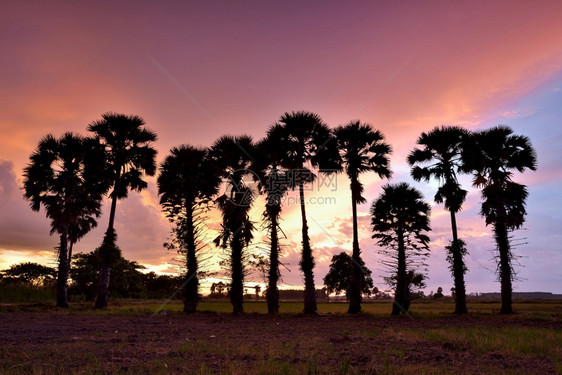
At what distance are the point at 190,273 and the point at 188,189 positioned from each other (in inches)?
284

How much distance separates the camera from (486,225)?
118 ft

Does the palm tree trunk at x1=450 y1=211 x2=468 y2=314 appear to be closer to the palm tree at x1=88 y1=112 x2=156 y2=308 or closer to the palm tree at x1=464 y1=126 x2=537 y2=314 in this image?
the palm tree at x1=464 y1=126 x2=537 y2=314

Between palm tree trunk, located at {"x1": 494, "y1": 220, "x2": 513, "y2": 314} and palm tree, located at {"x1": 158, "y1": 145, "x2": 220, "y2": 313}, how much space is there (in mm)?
24671

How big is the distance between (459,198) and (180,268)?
82.6ft

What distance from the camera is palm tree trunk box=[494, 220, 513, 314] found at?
3366 centimetres

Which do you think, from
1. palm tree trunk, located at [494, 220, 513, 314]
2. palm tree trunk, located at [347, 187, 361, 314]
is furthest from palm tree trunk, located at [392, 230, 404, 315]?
palm tree trunk, located at [494, 220, 513, 314]

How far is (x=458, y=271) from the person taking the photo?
116 ft

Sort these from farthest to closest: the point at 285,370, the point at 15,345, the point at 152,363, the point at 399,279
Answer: the point at 399,279, the point at 15,345, the point at 152,363, the point at 285,370

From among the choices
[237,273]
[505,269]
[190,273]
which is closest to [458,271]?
[505,269]

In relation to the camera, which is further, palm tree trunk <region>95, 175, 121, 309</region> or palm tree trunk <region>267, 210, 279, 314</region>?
palm tree trunk <region>95, 175, 121, 309</region>

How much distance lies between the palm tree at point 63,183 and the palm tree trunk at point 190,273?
9.34 meters

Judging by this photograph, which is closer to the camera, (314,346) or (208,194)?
(314,346)

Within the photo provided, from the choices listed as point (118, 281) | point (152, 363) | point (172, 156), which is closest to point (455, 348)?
point (152, 363)

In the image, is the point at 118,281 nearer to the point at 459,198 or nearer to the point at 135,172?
the point at 135,172
